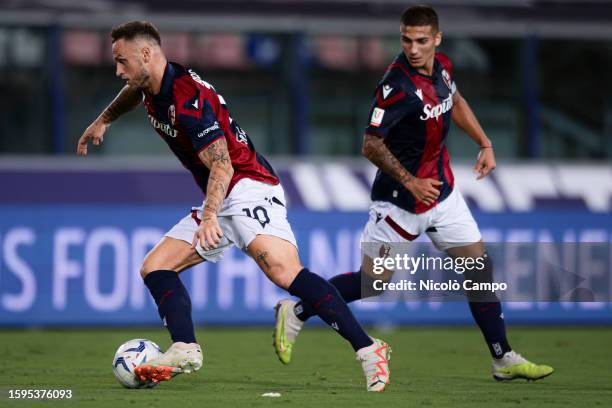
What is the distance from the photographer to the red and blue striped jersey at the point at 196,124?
7.28m

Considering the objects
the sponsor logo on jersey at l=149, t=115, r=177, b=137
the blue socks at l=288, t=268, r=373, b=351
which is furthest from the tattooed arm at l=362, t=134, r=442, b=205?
the sponsor logo on jersey at l=149, t=115, r=177, b=137

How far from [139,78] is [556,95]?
37.2ft

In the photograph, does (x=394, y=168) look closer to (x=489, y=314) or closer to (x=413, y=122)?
(x=413, y=122)

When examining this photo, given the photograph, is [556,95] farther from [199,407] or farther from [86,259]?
[199,407]

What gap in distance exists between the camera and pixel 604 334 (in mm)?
12453

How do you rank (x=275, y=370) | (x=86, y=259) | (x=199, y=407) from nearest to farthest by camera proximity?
1. (x=199, y=407)
2. (x=275, y=370)
3. (x=86, y=259)

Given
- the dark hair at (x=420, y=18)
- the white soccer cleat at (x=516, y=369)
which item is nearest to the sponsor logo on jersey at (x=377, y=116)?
the dark hair at (x=420, y=18)

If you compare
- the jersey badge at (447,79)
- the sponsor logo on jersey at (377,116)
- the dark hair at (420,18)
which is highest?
the dark hair at (420,18)

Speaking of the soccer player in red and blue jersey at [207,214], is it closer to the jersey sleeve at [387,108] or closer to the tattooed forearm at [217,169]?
the tattooed forearm at [217,169]

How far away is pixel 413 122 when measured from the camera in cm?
830

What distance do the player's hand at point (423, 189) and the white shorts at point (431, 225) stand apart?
0.24 metres

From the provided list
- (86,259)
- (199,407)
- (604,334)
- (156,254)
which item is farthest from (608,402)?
(86,259)

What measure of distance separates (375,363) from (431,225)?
1.42 meters

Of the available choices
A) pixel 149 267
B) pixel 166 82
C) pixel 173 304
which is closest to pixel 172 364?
pixel 173 304
